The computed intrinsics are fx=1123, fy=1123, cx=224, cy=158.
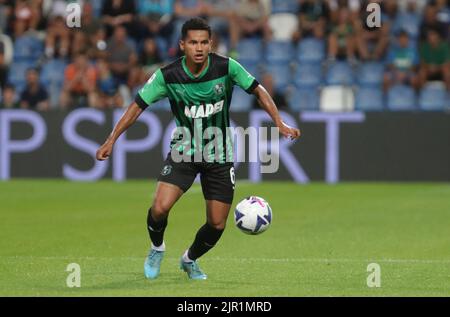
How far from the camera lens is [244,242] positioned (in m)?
12.9

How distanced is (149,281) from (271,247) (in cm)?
311

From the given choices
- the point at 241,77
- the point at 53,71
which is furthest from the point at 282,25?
the point at 241,77

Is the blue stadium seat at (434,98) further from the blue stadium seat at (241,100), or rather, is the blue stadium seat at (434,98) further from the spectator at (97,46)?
the spectator at (97,46)

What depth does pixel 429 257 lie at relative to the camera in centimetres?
1129

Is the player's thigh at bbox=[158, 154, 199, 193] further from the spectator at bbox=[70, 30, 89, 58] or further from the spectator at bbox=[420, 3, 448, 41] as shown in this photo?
the spectator at bbox=[420, 3, 448, 41]

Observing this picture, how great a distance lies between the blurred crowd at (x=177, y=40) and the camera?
70.9 feet

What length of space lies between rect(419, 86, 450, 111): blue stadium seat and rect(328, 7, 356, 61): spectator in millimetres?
1636

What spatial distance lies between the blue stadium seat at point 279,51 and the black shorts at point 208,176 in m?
13.2

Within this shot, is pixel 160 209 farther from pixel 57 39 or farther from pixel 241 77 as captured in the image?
pixel 57 39

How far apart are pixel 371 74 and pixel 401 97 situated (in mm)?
810

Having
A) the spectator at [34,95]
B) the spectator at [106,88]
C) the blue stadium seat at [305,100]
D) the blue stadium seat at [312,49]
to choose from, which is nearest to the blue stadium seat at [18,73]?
the spectator at [34,95]

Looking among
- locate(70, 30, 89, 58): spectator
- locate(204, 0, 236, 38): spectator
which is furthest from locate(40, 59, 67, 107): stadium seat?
locate(204, 0, 236, 38): spectator
